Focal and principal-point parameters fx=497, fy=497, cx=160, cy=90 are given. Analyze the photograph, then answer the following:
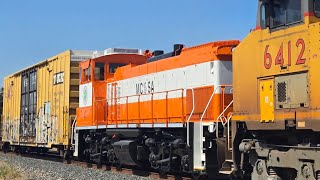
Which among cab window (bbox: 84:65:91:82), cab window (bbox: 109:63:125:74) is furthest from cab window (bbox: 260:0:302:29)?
cab window (bbox: 84:65:91:82)

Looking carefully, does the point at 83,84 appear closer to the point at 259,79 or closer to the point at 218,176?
the point at 218,176

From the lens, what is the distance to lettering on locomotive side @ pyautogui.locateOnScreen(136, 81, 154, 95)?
14523 mm

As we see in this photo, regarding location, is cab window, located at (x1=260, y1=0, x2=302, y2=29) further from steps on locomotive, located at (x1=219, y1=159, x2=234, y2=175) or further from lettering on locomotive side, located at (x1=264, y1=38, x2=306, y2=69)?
steps on locomotive, located at (x1=219, y1=159, x2=234, y2=175)

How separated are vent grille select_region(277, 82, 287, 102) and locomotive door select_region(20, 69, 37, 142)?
54.6 feet

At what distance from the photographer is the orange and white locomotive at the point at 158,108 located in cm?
1148

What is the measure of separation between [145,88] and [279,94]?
6.55 metres

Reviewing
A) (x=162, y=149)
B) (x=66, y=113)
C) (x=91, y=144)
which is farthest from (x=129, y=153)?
(x=66, y=113)

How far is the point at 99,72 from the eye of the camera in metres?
17.7

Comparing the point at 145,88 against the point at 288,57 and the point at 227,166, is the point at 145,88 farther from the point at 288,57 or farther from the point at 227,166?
the point at 288,57

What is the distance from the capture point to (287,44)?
8.61 meters

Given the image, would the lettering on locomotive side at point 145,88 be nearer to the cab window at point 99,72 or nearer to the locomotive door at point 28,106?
the cab window at point 99,72

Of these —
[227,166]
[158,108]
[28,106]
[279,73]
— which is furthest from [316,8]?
[28,106]

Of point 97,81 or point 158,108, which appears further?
point 97,81

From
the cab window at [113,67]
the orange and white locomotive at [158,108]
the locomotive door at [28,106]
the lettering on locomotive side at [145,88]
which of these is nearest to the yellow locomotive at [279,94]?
the orange and white locomotive at [158,108]
